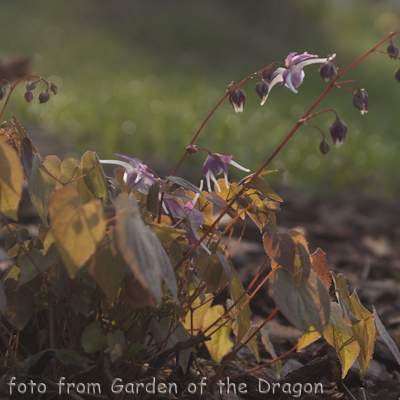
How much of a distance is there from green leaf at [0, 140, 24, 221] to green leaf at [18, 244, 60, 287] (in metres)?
0.11

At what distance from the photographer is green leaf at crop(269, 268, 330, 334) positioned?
2.74 ft

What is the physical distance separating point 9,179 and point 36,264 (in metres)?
0.16

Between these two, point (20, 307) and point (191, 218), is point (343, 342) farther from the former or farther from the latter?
point (20, 307)

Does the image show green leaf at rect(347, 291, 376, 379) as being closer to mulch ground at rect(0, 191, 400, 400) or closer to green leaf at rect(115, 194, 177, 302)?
mulch ground at rect(0, 191, 400, 400)

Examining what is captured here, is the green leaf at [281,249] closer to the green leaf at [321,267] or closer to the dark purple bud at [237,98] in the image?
the green leaf at [321,267]

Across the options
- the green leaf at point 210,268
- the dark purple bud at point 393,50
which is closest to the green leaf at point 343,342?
the green leaf at point 210,268

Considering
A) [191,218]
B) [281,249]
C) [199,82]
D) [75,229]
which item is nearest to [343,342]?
[281,249]

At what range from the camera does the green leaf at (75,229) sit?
27.1 inches

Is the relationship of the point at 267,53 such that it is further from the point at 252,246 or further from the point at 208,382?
the point at 208,382

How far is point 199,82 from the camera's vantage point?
917 cm

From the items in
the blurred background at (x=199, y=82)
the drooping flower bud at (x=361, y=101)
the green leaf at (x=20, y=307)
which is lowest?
the blurred background at (x=199, y=82)

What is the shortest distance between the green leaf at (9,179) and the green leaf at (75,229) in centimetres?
9

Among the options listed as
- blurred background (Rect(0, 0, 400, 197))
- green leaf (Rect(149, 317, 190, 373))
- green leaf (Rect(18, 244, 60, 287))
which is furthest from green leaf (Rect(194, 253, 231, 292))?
blurred background (Rect(0, 0, 400, 197))

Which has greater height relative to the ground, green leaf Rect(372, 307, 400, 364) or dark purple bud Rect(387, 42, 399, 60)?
dark purple bud Rect(387, 42, 399, 60)
